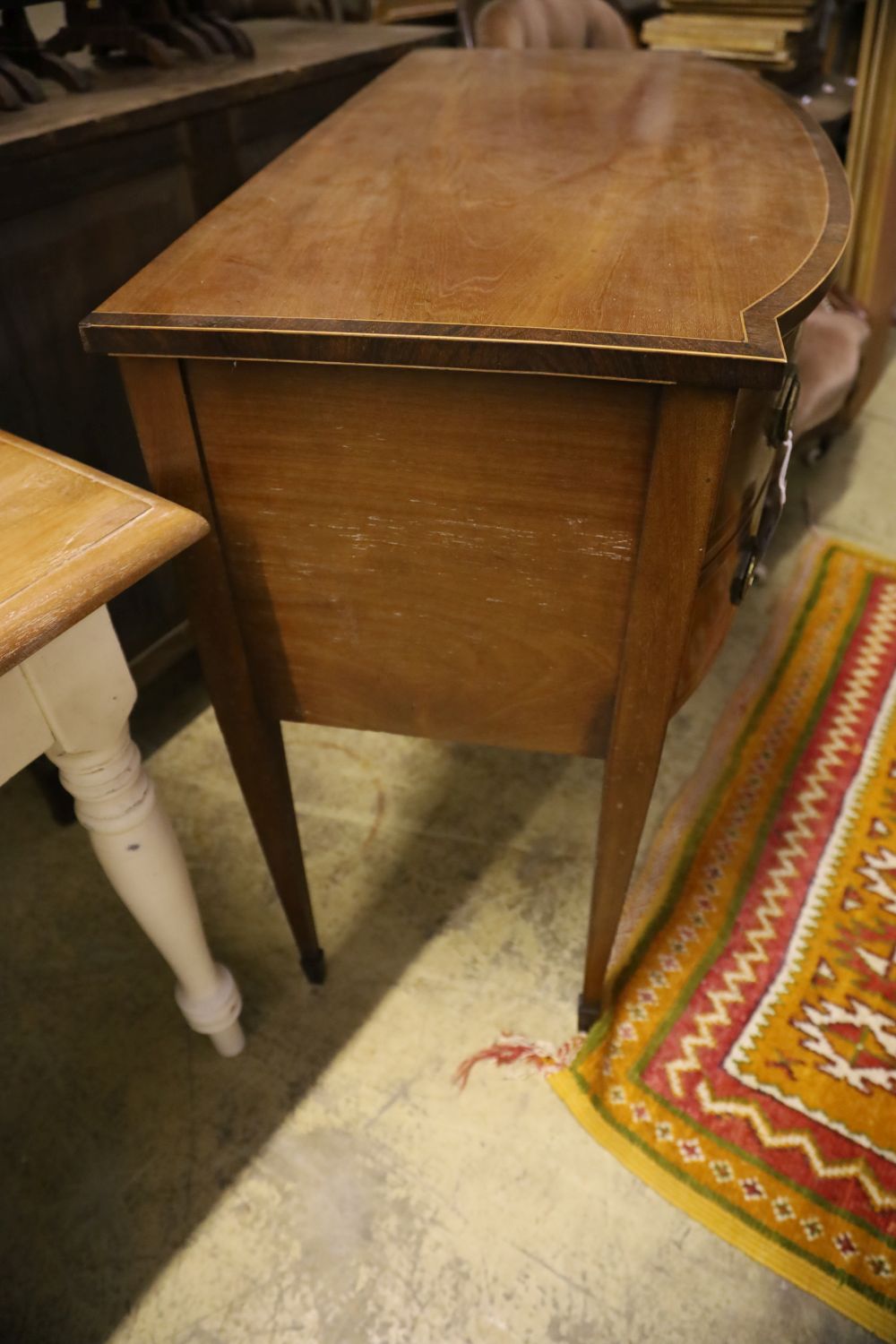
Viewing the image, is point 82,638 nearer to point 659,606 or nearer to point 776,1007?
point 659,606

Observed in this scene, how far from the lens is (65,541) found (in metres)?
0.55

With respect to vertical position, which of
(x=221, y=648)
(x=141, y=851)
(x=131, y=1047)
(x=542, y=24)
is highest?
(x=542, y=24)

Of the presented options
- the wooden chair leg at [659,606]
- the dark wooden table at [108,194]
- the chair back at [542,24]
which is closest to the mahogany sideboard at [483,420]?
the wooden chair leg at [659,606]

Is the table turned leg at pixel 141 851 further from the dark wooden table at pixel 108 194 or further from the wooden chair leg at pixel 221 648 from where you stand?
the dark wooden table at pixel 108 194

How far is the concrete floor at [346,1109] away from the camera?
0.87 metres

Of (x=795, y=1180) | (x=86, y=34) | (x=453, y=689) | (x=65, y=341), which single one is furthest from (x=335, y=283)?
(x=795, y=1180)

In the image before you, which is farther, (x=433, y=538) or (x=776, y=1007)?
(x=776, y=1007)

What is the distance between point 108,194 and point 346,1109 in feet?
3.42

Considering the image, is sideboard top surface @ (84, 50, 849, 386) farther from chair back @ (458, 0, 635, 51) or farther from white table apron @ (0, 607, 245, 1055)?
chair back @ (458, 0, 635, 51)

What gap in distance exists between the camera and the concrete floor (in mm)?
874

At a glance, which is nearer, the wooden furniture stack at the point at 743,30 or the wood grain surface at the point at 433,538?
the wood grain surface at the point at 433,538

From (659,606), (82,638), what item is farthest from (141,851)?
(659,606)

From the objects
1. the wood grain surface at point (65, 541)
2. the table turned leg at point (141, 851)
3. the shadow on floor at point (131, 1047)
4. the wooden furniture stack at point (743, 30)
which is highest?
the wood grain surface at point (65, 541)

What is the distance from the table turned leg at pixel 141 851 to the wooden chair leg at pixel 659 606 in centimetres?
39
